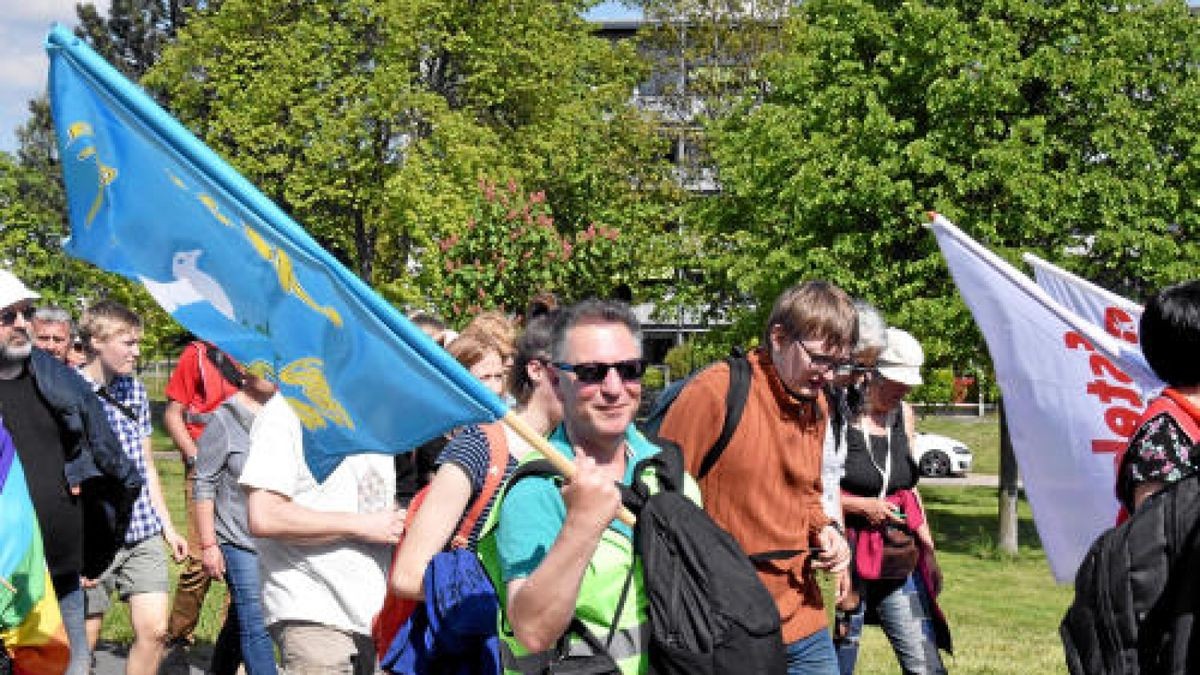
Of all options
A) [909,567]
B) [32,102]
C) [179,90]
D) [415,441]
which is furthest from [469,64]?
[32,102]

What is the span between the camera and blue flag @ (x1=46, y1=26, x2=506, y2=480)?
3633 millimetres

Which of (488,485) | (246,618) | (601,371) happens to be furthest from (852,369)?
(246,618)

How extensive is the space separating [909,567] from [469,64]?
3078 cm

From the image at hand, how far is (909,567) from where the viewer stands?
22.3 ft

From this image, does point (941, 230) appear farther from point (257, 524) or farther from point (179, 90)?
point (179, 90)

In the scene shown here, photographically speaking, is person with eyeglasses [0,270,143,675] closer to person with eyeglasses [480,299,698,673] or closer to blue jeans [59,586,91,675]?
blue jeans [59,586,91,675]

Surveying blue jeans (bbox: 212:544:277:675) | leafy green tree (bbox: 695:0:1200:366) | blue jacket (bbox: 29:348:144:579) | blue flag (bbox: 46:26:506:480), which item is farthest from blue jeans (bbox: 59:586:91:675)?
leafy green tree (bbox: 695:0:1200:366)

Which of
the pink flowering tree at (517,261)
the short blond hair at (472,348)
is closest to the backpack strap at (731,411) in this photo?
the short blond hair at (472,348)

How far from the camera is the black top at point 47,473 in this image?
5.64 metres

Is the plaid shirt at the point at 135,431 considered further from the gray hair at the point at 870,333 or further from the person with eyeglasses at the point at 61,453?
the gray hair at the point at 870,333

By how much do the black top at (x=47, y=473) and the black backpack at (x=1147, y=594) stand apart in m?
3.86

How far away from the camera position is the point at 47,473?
5711 mm

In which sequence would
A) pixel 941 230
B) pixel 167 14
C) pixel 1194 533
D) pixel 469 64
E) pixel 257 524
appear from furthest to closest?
1. pixel 167 14
2. pixel 469 64
3. pixel 941 230
4. pixel 257 524
5. pixel 1194 533

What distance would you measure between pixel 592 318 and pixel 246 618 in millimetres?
3274
